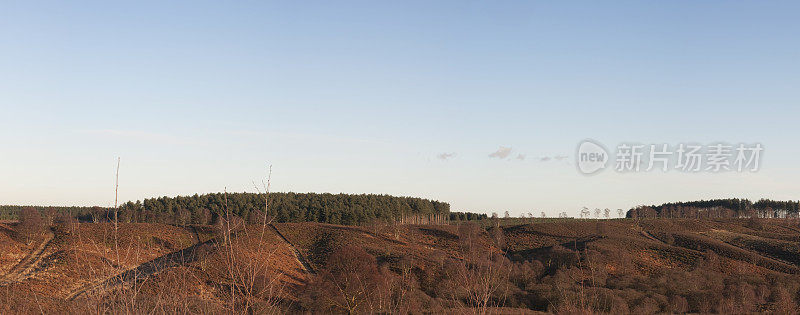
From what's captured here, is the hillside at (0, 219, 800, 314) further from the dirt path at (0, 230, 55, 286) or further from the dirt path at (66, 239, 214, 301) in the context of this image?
the dirt path at (66, 239, 214, 301)

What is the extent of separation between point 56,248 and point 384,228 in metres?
54.4

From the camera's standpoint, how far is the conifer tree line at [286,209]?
136 metres

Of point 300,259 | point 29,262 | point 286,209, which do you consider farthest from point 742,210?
point 29,262

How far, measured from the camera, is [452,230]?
109 meters

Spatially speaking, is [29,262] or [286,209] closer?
[29,262]

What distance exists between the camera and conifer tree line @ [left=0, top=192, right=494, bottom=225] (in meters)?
136

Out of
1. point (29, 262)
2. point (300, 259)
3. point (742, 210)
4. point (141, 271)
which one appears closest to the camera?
point (141, 271)

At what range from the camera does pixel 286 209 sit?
14075 centimetres

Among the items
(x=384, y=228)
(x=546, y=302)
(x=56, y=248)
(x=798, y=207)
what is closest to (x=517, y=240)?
(x=384, y=228)

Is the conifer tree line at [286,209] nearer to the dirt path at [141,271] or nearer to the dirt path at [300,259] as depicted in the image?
the dirt path at [300,259]

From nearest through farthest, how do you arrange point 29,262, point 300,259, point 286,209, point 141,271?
point 141,271 → point 29,262 → point 300,259 → point 286,209

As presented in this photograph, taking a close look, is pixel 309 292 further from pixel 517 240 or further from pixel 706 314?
pixel 517 240

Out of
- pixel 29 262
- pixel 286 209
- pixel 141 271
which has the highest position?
pixel 141 271

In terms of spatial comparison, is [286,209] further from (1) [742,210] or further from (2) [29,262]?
(1) [742,210]
